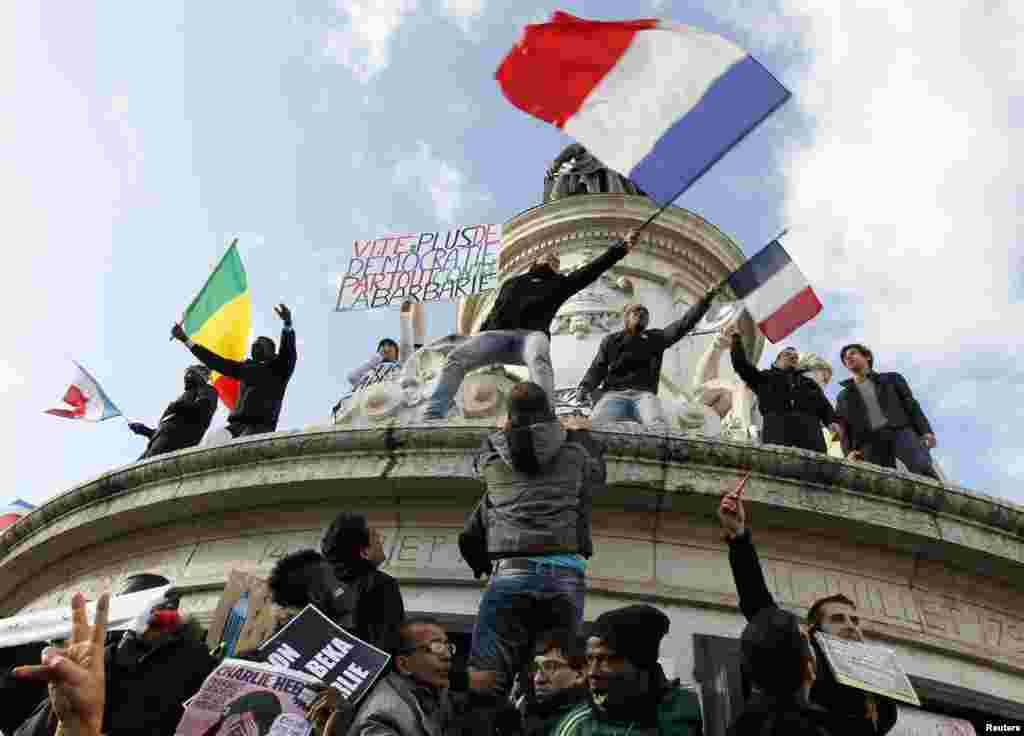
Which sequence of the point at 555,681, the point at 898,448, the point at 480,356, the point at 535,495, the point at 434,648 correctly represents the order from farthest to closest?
the point at 898,448, the point at 480,356, the point at 535,495, the point at 555,681, the point at 434,648

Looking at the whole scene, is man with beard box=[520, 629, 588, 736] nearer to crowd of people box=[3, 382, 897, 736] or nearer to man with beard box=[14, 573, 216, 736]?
crowd of people box=[3, 382, 897, 736]

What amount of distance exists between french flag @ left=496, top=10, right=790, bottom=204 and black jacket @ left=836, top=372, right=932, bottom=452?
2123 millimetres

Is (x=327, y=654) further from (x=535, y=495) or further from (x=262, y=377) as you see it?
(x=262, y=377)

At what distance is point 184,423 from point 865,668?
7.10 metres

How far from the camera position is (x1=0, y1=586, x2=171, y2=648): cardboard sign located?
4988 millimetres

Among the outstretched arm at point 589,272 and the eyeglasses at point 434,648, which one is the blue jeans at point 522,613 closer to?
the eyeglasses at point 434,648

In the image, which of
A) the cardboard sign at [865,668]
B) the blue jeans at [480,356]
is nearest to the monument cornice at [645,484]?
the blue jeans at [480,356]

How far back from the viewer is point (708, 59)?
9.38m

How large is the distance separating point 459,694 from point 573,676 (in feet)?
1.52

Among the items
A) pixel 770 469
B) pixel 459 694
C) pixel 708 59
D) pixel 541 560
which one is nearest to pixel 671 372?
pixel 708 59

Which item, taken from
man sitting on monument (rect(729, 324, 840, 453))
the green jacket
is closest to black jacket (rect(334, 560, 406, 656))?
the green jacket

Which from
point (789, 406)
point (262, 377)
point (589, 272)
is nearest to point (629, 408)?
point (589, 272)

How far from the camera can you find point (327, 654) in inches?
148

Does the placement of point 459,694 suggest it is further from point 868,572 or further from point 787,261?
point 787,261
